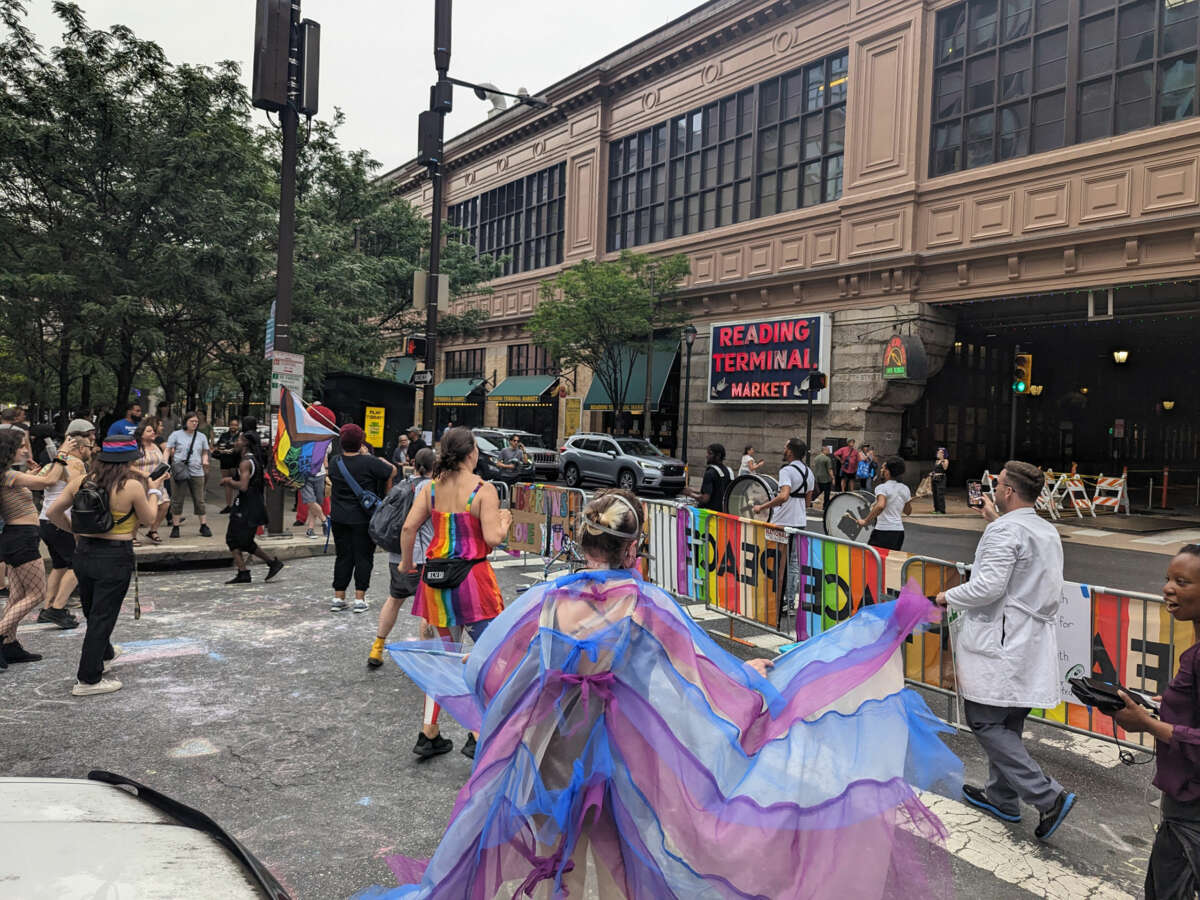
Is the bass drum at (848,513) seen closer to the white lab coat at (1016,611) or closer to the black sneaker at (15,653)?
the white lab coat at (1016,611)

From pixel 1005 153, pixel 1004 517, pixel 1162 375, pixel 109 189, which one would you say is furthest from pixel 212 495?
pixel 1162 375

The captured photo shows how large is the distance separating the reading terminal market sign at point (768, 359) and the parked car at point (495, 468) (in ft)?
23.3

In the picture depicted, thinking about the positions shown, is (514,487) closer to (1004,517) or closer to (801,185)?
(1004,517)

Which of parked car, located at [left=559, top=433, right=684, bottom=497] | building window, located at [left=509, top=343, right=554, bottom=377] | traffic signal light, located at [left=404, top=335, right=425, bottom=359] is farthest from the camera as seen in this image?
building window, located at [left=509, top=343, right=554, bottom=377]

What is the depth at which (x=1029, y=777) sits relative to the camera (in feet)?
12.6

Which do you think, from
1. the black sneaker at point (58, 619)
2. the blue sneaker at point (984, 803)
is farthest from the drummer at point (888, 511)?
the black sneaker at point (58, 619)

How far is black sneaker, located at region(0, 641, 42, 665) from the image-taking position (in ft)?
19.9

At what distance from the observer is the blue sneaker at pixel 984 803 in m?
4.07

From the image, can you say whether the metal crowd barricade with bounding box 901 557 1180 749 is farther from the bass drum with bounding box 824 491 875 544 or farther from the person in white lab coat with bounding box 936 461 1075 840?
the bass drum with bounding box 824 491 875 544

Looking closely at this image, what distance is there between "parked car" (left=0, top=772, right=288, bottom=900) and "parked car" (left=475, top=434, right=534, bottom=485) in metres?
10.8

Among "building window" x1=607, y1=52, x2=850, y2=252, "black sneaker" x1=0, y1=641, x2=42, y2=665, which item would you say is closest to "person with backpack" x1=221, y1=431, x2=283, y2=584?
"black sneaker" x1=0, y1=641, x2=42, y2=665

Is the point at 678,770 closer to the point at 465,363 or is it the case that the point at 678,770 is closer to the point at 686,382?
the point at 686,382

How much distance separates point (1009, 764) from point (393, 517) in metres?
4.66

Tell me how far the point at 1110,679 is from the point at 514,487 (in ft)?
29.2
